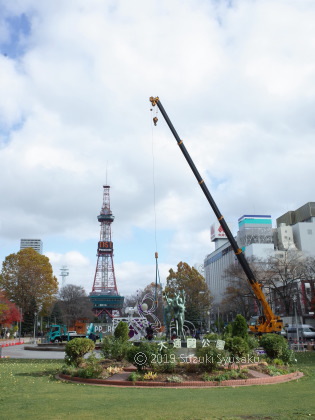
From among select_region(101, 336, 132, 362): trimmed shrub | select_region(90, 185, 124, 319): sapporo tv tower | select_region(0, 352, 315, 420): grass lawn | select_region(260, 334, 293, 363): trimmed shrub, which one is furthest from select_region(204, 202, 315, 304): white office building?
select_region(0, 352, 315, 420): grass lawn

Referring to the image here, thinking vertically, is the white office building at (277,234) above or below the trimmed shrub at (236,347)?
above

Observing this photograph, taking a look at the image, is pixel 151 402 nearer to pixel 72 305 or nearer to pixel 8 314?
pixel 8 314

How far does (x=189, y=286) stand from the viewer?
61344 millimetres

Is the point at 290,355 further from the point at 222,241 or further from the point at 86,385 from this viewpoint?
the point at 222,241

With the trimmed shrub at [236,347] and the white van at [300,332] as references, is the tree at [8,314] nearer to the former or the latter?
the white van at [300,332]

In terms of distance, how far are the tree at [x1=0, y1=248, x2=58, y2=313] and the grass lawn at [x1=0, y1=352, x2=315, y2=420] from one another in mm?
53580

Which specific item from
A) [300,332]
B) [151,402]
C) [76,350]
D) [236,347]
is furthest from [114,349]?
[300,332]

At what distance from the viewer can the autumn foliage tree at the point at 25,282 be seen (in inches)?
2628

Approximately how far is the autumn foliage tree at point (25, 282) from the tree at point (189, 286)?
802 inches

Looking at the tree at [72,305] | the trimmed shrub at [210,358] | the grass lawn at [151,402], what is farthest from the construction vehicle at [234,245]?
the tree at [72,305]

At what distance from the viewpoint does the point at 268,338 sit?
19812mm

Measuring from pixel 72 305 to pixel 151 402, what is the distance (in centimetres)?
7634

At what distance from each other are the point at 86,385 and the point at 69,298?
74.0 metres

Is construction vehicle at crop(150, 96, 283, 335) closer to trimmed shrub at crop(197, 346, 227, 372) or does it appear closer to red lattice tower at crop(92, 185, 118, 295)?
trimmed shrub at crop(197, 346, 227, 372)
